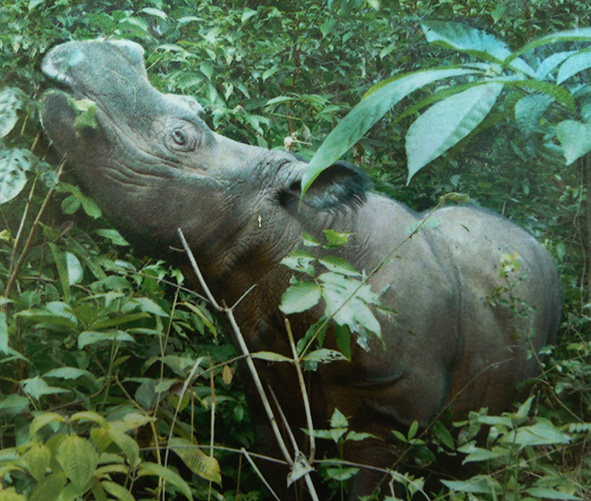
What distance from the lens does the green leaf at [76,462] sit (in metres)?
1.09

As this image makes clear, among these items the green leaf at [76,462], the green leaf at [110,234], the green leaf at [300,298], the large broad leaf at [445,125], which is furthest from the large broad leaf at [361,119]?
the green leaf at [110,234]

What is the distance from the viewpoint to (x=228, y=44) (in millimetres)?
2986

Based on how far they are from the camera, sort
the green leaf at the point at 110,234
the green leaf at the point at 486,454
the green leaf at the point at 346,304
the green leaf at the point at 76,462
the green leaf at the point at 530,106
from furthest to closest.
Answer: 1. the green leaf at the point at 110,234
2. the green leaf at the point at 346,304
3. the green leaf at the point at 486,454
4. the green leaf at the point at 76,462
5. the green leaf at the point at 530,106

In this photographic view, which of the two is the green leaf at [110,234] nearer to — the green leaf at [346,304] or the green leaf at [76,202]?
the green leaf at [76,202]

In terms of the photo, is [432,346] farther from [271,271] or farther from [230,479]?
[230,479]

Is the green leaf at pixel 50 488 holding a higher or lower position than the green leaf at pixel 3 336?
higher

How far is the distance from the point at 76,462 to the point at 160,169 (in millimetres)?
1175

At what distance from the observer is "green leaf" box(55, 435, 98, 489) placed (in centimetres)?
109

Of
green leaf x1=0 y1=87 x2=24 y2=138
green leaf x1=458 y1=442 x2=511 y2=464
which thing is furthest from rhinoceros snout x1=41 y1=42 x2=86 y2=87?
green leaf x1=458 y1=442 x2=511 y2=464

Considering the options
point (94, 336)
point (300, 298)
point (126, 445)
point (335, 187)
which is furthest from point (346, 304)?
point (335, 187)

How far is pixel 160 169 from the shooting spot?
214cm

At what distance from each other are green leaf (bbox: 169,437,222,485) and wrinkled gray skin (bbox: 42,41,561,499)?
26.7 inches

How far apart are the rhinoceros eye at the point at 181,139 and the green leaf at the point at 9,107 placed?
42 cm

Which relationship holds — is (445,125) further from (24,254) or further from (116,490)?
(24,254)
